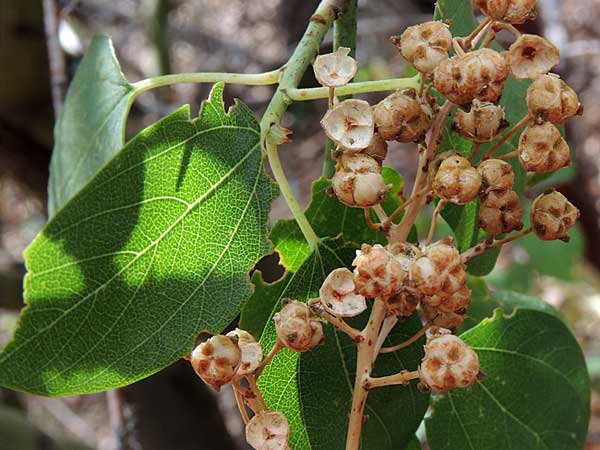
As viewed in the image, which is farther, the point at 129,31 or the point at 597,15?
the point at 597,15

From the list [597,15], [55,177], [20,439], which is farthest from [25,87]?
[597,15]

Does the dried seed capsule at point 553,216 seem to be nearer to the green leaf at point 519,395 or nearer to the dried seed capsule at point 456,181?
the dried seed capsule at point 456,181

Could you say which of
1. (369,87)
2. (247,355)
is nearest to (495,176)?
(369,87)

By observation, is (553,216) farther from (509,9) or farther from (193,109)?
(193,109)

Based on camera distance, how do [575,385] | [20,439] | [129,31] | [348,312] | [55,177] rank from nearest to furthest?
[348,312] → [575,385] → [55,177] → [20,439] → [129,31]

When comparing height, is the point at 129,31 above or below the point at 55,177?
below

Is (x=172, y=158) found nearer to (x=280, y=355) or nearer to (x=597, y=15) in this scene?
(x=280, y=355)

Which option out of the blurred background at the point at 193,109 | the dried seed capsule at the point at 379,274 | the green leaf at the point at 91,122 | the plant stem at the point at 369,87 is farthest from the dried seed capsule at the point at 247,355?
the blurred background at the point at 193,109
